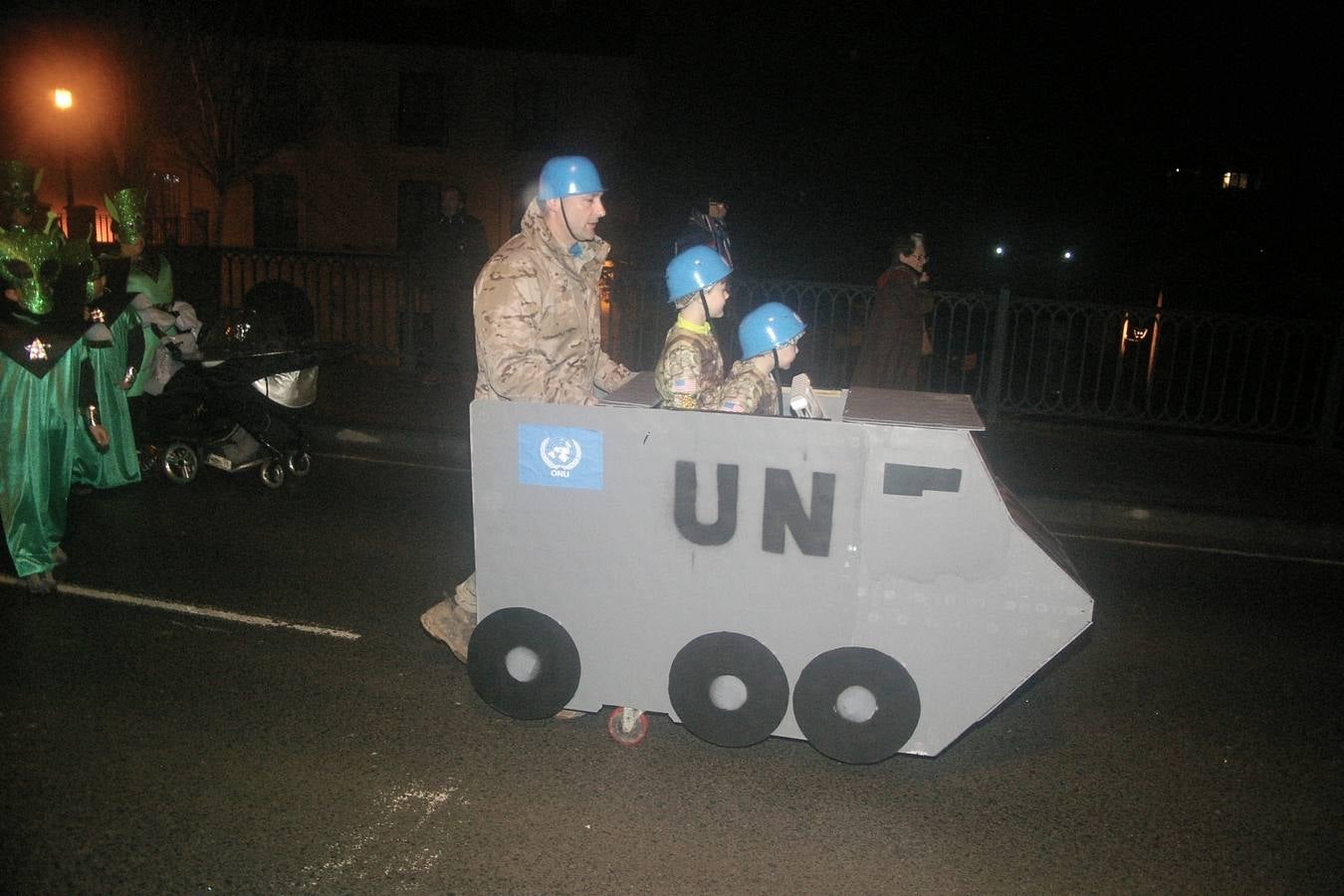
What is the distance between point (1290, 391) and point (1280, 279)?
1237cm

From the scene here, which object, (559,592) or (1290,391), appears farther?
(1290,391)

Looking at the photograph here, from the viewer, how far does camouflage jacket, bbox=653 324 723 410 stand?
432cm

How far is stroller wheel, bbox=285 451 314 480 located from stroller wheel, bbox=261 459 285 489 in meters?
0.08

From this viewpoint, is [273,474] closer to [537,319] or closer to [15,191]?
[15,191]

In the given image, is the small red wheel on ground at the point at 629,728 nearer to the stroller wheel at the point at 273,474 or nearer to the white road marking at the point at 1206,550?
the white road marking at the point at 1206,550

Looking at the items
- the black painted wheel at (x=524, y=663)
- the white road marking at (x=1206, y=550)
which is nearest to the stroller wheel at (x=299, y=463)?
the black painted wheel at (x=524, y=663)

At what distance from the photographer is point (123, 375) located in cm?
742

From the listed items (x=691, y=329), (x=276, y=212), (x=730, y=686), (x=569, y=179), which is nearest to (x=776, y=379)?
(x=691, y=329)

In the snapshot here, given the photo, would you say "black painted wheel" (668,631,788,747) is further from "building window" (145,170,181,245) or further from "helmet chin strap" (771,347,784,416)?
"building window" (145,170,181,245)

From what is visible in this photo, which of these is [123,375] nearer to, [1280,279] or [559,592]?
[559,592]

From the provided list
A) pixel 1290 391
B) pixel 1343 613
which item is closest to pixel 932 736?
pixel 1343 613

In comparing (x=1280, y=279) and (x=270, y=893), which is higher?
(x=1280, y=279)

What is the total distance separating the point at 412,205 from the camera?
34844mm

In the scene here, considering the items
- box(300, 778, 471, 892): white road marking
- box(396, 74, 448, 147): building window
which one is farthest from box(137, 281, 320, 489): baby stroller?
box(396, 74, 448, 147): building window
